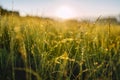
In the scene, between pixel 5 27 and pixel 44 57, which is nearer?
pixel 44 57

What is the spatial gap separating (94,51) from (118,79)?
0.41 meters

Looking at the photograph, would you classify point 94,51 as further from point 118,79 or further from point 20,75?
point 20,75

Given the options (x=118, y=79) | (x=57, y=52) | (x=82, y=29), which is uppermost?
(x=82, y=29)

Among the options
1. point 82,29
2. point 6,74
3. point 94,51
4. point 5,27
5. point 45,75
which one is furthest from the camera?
point 5,27

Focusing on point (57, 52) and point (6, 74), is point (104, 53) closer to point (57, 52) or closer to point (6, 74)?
point (57, 52)

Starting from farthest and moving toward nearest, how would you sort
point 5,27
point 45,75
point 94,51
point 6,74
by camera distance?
point 5,27 < point 94,51 < point 6,74 < point 45,75

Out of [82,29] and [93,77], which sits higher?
[82,29]

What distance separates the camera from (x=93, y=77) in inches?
77.4

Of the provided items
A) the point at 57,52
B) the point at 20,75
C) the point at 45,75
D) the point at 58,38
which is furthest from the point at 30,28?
the point at 45,75

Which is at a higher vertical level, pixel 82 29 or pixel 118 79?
pixel 82 29

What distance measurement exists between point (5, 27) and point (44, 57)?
1502 mm

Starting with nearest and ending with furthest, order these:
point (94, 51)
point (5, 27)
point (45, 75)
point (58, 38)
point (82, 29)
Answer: point (45, 75) < point (82, 29) < point (94, 51) < point (58, 38) < point (5, 27)

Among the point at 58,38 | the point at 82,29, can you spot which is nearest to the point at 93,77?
the point at 82,29

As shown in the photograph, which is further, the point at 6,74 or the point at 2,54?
the point at 2,54
